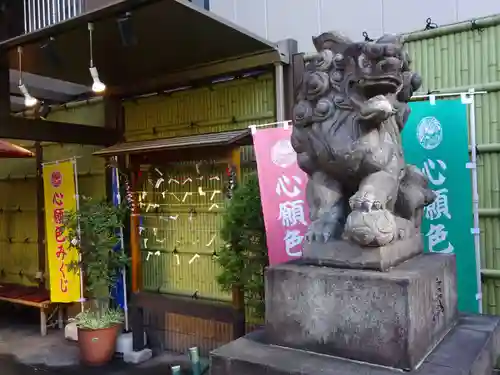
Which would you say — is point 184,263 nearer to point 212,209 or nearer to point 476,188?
point 212,209

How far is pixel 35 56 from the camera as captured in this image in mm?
5527

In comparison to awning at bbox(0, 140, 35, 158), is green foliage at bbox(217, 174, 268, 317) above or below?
below

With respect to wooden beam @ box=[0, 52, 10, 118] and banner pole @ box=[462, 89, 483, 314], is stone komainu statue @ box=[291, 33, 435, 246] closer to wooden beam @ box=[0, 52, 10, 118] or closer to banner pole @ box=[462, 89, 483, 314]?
banner pole @ box=[462, 89, 483, 314]

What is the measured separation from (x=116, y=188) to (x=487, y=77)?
4.82m

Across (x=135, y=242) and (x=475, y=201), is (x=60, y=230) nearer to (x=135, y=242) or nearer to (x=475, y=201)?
(x=135, y=242)

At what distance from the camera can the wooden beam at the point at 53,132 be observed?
18.9 ft

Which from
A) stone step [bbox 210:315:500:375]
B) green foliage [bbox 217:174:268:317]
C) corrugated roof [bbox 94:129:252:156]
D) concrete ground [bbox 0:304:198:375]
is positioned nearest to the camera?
stone step [bbox 210:315:500:375]

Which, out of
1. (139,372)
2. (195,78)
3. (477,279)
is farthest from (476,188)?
(139,372)

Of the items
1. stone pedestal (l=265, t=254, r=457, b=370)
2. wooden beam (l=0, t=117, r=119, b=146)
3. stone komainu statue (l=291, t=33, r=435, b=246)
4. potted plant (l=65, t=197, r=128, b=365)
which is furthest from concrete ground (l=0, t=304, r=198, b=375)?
stone komainu statue (l=291, t=33, r=435, b=246)

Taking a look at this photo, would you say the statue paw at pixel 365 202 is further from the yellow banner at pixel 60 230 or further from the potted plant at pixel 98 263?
the yellow banner at pixel 60 230

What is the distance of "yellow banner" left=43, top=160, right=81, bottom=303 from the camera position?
6.81 m

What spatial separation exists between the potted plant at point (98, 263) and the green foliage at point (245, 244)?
201 centimetres

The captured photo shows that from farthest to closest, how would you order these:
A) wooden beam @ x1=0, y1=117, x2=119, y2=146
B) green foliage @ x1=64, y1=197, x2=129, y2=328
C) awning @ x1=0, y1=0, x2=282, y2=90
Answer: green foliage @ x1=64, y1=197, x2=129, y2=328
wooden beam @ x1=0, y1=117, x2=119, y2=146
awning @ x1=0, y1=0, x2=282, y2=90

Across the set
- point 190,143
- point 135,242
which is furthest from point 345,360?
point 135,242
